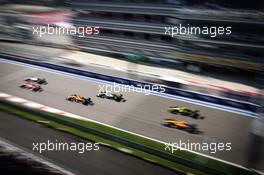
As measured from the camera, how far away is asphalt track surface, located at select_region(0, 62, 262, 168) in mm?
12961

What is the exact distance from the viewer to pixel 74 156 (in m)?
11.9

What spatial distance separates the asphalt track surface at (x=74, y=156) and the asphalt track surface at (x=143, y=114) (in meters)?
2.09

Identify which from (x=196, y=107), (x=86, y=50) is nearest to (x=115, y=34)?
(x=86, y=50)

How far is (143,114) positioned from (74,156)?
4.51 metres

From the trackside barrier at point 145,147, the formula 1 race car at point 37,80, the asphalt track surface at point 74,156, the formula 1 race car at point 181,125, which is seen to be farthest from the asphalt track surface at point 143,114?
the asphalt track surface at point 74,156

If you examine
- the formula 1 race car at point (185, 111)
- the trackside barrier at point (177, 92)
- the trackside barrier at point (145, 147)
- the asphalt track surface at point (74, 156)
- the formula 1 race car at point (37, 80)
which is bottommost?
the asphalt track surface at point (74, 156)

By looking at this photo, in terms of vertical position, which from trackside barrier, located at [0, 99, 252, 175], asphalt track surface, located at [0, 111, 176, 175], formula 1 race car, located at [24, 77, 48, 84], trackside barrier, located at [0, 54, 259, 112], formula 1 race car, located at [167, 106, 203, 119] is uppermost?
trackside barrier, located at [0, 54, 259, 112]

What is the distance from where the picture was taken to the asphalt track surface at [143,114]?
12961mm

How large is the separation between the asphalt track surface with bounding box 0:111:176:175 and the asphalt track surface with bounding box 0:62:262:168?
2.09 meters

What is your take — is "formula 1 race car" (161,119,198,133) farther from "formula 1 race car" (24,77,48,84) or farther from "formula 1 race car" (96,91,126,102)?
"formula 1 race car" (24,77,48,84)

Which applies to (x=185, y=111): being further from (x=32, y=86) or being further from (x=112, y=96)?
(x=32, y=86)

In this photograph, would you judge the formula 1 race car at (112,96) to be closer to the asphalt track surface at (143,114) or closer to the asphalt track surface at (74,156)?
the asphalt track surface at (143,114)

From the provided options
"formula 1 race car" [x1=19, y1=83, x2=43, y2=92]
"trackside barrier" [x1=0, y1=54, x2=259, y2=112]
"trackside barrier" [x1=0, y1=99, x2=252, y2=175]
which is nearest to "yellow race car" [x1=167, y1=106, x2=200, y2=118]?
"trackside barrier" [x1=0, y1=54, x2=259, y2=112]

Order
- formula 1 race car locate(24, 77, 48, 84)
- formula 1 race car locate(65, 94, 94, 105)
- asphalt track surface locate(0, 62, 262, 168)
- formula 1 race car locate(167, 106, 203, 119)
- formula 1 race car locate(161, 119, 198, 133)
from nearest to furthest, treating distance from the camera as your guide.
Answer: asphalt track surface locate(0, 62, 262, 168) < formula 1 race car locate(161, 119, 198, 133) < formula 1 race car locate(167, 106, 203, 119) < formula 1 race car locate(65, 94, 94, 105) < formula 1 race car locate(24, 77, 48, 84)
